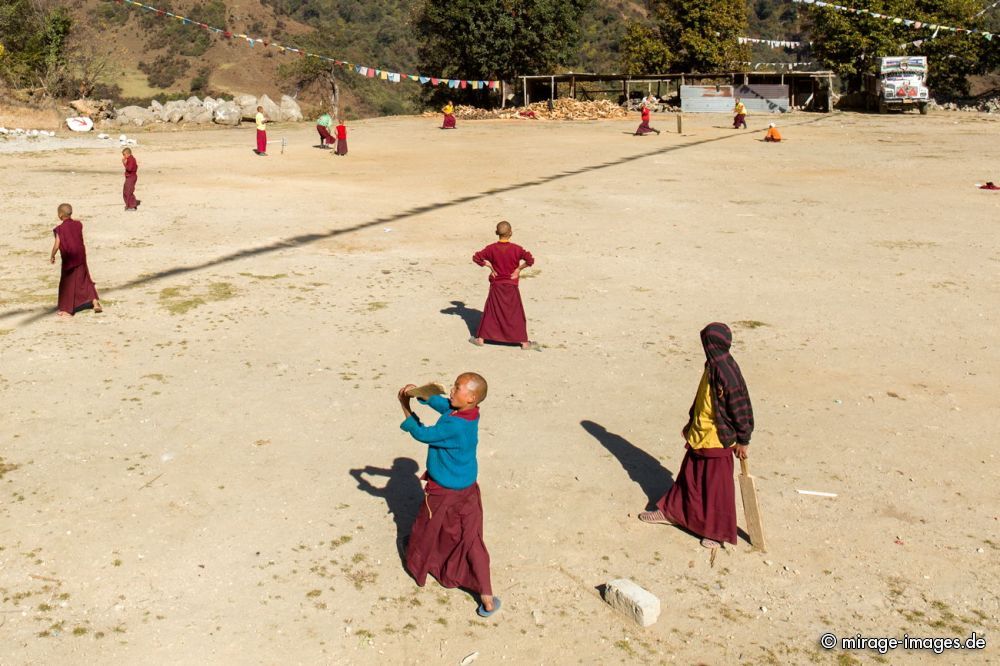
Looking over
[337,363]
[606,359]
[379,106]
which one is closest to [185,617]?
[337,363]

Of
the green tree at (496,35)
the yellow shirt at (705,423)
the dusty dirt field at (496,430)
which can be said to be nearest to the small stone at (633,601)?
the dusty dirt field at (496,430)

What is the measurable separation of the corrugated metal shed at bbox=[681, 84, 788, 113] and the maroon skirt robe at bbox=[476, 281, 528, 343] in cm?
4277

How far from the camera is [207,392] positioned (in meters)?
9.48

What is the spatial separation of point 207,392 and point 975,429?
710cm

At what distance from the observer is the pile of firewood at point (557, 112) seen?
153ft

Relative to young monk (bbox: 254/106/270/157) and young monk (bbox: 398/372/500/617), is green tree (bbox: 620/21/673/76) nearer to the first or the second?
young monk (bbox: 254/106/270/157)

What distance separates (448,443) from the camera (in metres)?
5.71

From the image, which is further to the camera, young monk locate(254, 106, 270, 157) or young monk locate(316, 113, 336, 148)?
young monk locate(316, 113, 336, 148)

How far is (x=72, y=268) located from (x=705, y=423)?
8395 millimetres

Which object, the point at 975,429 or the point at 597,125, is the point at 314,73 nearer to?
the point at 597,125

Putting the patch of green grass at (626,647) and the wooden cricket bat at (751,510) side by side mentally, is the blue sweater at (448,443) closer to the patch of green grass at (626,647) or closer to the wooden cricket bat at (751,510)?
the patch of green grass at (626,647)

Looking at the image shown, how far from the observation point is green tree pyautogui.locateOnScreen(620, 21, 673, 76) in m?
59.3

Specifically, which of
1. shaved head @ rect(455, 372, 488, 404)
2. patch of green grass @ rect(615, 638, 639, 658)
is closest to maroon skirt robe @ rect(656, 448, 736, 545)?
patch of green grass @ rect(615, 638, 639, 658)

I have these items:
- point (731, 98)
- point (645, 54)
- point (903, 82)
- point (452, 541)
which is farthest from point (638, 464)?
A: point (645, 54)
